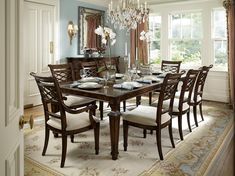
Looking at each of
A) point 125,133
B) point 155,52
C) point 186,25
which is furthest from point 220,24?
point 125,133

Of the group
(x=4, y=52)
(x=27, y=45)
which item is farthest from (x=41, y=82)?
(x=27, y=45)

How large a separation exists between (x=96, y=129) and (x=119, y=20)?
2070 millimetres

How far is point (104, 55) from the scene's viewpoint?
6773 mm

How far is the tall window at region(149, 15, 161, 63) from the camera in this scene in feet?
21.6

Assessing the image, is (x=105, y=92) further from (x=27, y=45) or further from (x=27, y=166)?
(x=27, y=45)

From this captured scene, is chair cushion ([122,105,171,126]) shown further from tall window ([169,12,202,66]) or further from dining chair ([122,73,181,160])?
tall window ([169,12,202,66])

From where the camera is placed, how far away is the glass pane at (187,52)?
19.9 ft

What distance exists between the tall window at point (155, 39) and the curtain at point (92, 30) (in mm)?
1422

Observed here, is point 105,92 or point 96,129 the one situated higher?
point 105,92

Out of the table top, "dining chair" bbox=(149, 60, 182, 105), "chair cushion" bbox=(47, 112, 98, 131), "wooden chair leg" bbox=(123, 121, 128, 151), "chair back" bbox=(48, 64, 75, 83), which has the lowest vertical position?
"wooden chair leg" bbox=(123, 121, 128, 151)

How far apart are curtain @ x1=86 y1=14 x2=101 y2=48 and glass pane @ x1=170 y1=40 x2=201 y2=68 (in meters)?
1.97

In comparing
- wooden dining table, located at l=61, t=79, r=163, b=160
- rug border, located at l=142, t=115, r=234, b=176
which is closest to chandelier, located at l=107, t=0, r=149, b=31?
wooden dining table, located at l=61, t=79, r=163, b=160

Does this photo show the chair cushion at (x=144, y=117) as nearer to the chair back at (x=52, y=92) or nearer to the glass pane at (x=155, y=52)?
the chair back at (x=52, y=92)

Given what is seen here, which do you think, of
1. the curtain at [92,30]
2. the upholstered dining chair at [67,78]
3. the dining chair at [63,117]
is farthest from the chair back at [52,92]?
the curtain at [92,30]
